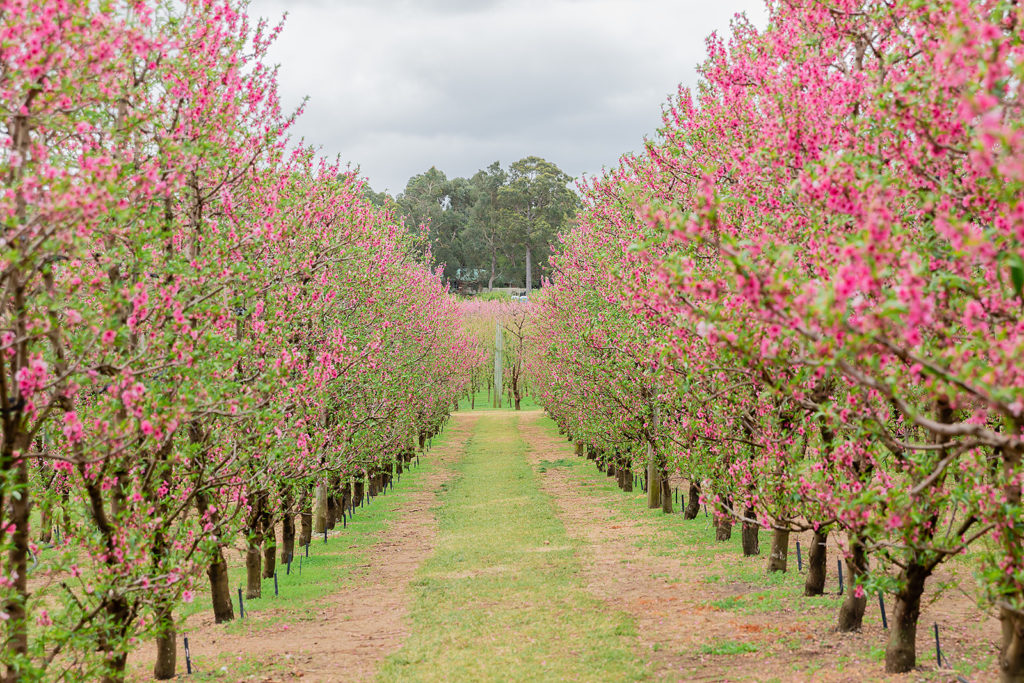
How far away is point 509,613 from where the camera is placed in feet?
51.6

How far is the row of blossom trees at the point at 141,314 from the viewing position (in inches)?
278

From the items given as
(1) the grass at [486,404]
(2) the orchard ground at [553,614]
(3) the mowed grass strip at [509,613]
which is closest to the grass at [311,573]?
(2) the orchard ground at [553,614]

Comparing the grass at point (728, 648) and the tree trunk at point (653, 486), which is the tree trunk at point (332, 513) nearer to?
the tree trunk at point (653, 486)

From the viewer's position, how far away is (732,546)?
2033cm

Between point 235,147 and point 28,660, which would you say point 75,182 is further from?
point 235,147

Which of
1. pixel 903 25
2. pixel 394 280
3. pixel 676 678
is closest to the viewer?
pixel 903 25

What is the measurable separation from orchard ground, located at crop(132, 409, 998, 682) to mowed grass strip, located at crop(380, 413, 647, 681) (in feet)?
0.15

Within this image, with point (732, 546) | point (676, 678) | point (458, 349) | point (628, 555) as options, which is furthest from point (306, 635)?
point (458, 349)

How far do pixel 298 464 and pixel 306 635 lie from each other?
337cm

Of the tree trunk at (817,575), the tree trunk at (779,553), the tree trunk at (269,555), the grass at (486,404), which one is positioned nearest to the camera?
the tree trunk at (817,575)

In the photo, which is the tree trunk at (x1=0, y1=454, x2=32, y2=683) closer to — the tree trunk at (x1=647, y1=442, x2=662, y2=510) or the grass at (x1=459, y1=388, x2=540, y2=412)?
the tree trunk at (x1=647, y1=442, x2=662, y2=510)

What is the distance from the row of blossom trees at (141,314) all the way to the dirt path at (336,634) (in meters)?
1.26

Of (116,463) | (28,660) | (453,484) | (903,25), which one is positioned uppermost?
(903,25)

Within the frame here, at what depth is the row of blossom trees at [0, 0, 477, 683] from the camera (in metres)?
7.07
